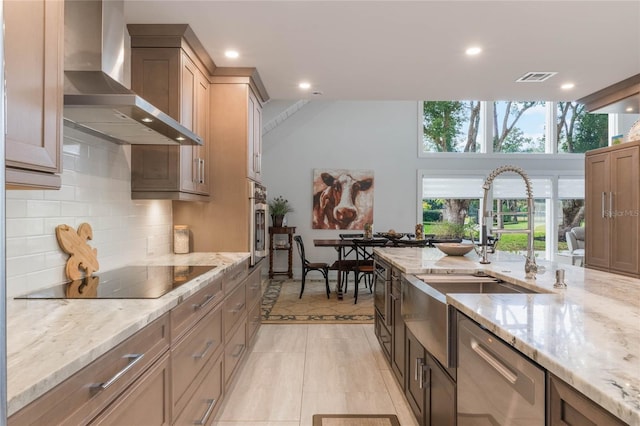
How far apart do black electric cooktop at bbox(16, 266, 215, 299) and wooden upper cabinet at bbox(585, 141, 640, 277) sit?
4190mm

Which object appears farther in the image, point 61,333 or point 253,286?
point 253,286

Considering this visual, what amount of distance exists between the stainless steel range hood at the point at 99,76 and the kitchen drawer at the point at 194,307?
0.91 metres

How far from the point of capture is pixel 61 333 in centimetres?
104

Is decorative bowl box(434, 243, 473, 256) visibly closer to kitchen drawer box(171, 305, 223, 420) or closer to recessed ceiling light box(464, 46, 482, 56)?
recessed ceiling light box(464, 46, 482, 56)

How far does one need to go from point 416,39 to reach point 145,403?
2846 millimetres

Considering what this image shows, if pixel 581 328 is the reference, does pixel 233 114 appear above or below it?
above

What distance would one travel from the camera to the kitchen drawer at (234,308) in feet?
7.73

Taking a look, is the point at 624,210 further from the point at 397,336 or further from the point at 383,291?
the point at 397,336

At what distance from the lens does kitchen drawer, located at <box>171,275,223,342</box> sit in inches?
60.6

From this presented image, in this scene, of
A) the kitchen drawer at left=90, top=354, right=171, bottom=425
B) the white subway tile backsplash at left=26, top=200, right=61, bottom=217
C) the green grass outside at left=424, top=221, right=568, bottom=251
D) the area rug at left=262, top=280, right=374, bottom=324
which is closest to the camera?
the kitchen drawer at left=90, top=354, right=171, bottom=425

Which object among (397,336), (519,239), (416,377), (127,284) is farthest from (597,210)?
(127,284)

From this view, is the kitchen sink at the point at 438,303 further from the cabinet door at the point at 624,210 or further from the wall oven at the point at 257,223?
the cabinet door at the point at 624,210

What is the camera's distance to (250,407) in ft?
7.77

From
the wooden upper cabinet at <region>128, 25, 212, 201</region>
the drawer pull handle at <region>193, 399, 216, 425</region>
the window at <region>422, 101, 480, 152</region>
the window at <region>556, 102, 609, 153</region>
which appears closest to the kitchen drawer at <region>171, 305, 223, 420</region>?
the drawer pull handle at <region>193, 399, 216, 425</region>
